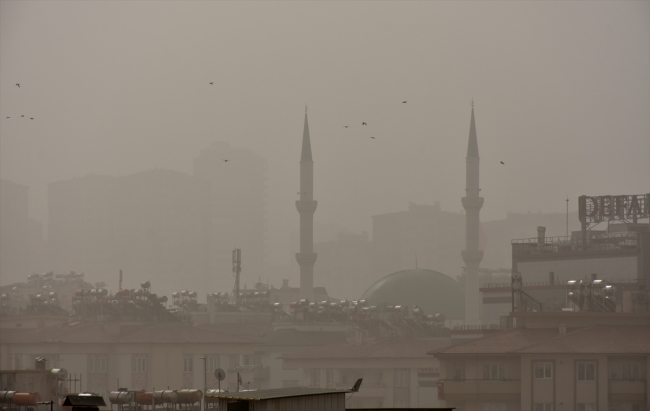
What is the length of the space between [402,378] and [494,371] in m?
21.8

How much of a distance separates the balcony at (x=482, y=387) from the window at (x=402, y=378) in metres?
20.7

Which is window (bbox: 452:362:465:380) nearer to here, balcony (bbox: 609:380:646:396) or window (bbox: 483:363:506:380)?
window (bbox: 483:363:506:380)

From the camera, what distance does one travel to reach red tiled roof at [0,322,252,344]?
275ft

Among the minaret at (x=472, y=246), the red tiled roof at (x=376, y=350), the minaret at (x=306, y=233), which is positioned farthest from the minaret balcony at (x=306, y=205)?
the red tiled roof at (x=376, y=350)

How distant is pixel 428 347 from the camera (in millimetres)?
84312

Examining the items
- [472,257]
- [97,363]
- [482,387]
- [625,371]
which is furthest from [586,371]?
[472,257]

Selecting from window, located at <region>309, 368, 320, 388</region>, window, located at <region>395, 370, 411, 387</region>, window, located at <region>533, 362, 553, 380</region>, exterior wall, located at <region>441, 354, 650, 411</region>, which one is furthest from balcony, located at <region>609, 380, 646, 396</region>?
window, located at <region>309, 368, 320, 388</region>

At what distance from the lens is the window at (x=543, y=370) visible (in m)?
57.2

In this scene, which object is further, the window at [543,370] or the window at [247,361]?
the window at [247,361]

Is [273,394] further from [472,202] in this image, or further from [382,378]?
[472,202]

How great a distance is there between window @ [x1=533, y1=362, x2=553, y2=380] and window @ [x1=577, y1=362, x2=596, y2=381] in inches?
59.6

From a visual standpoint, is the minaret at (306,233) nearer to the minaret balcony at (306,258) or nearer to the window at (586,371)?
the minaret balcony at (306,258)

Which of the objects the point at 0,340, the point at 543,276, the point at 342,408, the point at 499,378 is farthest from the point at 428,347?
the point at 342,408

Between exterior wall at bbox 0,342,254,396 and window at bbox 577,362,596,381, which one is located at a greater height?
window at bbox 577,362,596,381
